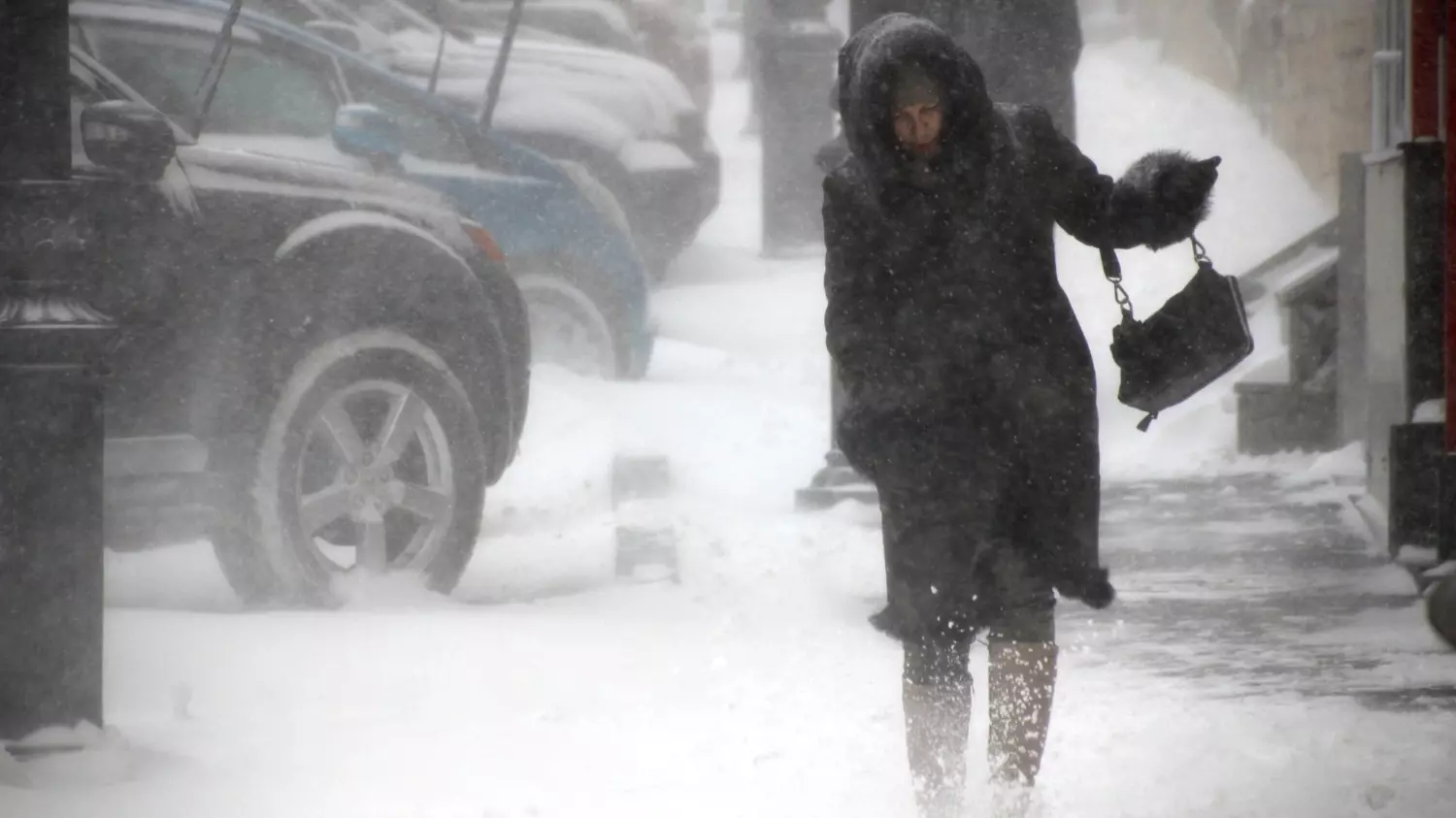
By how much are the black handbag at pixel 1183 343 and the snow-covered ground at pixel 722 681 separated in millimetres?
815

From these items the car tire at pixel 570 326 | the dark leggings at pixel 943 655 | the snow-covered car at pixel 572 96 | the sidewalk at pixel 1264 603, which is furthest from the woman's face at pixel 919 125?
the car tire at pixel 570 326

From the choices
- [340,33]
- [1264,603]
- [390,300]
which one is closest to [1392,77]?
[1264,603]

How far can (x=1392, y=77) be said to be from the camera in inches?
304

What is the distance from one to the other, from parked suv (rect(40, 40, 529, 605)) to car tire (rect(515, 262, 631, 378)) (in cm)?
298

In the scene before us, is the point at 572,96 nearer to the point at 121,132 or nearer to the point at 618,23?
the point at 618,23

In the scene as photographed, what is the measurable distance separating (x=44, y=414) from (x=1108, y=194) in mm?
2122

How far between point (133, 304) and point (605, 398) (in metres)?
4.42

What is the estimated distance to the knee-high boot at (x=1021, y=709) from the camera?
391cm

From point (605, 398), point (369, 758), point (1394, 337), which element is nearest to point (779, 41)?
point (605, 398)

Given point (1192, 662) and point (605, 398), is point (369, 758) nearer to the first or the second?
point (1192, 662)

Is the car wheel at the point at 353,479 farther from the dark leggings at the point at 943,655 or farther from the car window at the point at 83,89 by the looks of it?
the dark leggings at the point at 943,655

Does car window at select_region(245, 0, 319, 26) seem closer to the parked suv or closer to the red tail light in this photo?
the red tail light

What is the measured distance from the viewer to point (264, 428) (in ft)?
20.0

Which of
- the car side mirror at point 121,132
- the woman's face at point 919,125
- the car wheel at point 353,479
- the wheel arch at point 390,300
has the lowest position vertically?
the car wheel at point 353,479
